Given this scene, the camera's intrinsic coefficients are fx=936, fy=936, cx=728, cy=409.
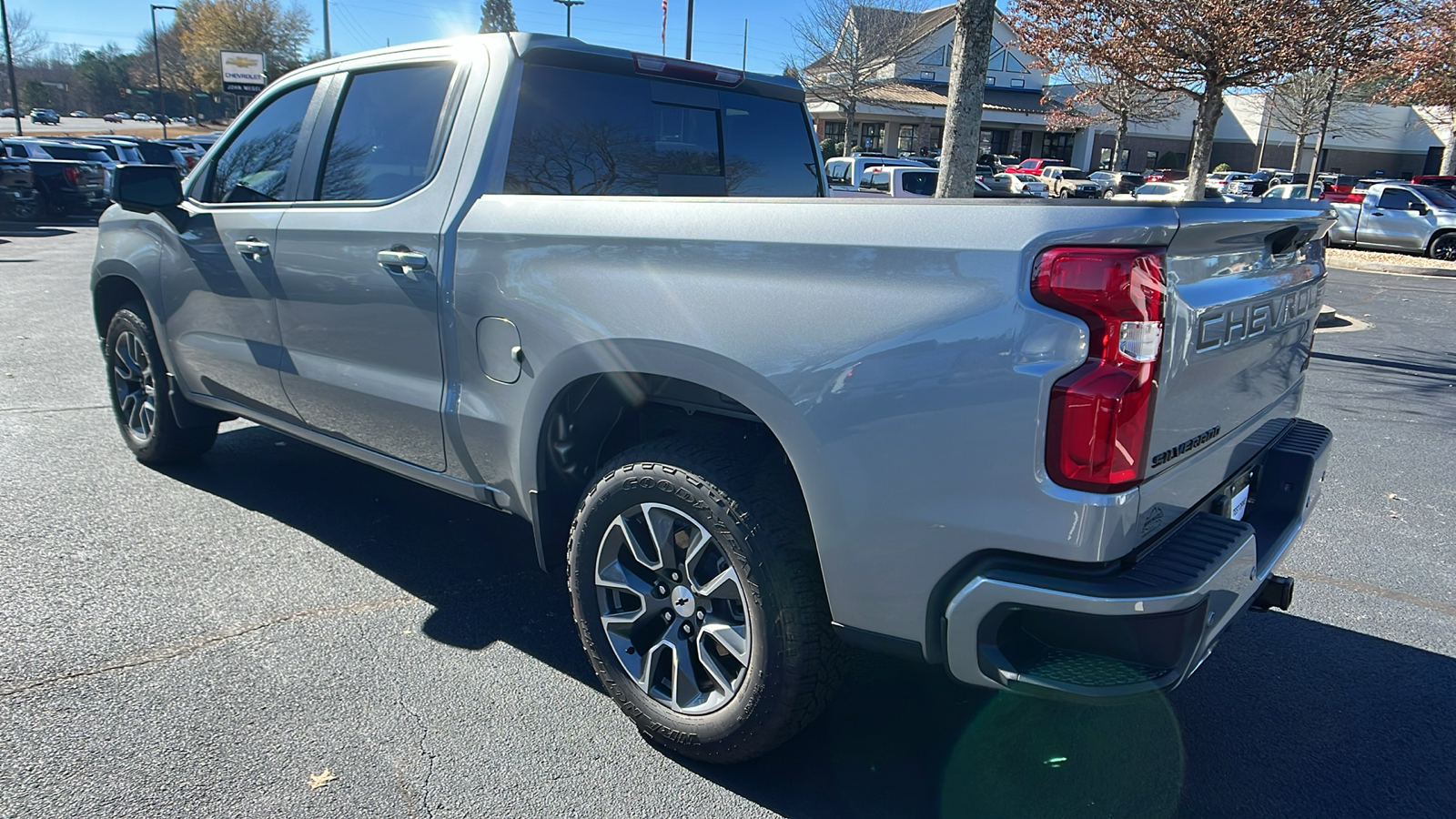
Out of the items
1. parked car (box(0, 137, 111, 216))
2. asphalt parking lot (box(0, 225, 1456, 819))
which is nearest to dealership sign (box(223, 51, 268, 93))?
parked car (box(0, 137, 111, 216))

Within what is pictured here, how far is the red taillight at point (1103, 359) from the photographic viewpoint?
185cm

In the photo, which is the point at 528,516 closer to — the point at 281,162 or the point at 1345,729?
the point at 281,162

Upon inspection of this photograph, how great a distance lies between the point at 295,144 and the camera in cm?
378

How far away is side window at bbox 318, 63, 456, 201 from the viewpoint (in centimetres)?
328

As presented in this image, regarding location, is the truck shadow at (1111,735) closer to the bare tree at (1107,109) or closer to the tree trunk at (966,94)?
the tree trunk at (966,94)

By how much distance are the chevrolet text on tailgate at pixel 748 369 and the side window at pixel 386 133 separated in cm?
2

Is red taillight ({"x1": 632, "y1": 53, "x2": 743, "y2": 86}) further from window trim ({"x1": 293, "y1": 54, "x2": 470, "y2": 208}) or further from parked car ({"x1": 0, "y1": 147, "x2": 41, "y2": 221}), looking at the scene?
parked car ({"x1": 0, "y1": 147, "x2": 41, "y2": 221})

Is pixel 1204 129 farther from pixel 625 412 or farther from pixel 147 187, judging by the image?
pixel 147 187

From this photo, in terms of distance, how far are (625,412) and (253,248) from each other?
1819mm

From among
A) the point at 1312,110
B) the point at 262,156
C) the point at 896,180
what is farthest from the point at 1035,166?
the point at 262,156

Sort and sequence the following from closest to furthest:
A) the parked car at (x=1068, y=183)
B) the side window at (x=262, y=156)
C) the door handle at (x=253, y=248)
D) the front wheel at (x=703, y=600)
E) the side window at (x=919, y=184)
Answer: the front wheel at (x=703, y=600)
the door handle at (x=253, y=248)
the side window at (x=262, y=156)
the side window at (x=919, y=184)
the parked car at (x=1068, y=183)

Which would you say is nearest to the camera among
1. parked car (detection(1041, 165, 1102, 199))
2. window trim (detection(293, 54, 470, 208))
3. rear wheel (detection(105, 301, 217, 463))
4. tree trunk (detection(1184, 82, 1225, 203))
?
window trim (detection(293, 54, 470, 208))

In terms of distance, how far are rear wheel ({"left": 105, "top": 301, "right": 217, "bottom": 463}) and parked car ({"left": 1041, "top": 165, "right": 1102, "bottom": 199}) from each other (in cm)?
3202

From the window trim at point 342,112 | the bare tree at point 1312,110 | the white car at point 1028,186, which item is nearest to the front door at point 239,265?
the window trim at point 342,112
